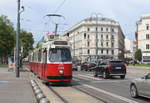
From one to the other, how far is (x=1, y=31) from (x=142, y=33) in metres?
81.0

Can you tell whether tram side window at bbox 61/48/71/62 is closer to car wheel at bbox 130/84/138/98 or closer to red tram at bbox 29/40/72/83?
red tram at bbox 29/40/72/83

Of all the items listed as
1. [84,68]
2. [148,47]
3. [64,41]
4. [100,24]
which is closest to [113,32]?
[100,24]

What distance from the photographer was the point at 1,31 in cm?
5925

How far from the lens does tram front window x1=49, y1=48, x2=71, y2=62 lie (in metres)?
22.2

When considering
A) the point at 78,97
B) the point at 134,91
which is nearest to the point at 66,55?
the point at 78,97

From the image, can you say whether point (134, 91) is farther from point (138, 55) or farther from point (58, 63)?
point (138, 55)

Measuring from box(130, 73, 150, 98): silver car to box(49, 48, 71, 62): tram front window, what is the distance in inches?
286

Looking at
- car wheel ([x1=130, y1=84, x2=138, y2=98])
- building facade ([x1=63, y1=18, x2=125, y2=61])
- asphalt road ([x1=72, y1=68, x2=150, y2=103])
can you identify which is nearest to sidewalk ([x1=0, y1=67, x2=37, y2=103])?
asphalt road ([x1=72, y1=68, x2=150, y2=103])

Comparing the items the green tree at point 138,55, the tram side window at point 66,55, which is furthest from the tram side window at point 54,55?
the green tree at point 138,55

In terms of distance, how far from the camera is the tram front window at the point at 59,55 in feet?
72.9

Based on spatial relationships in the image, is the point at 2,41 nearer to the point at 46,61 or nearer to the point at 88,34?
the point at 46,61

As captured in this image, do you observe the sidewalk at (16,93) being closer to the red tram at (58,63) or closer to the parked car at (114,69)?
the red tram at (58,63)

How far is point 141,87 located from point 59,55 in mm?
8688

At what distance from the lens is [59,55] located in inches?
878
